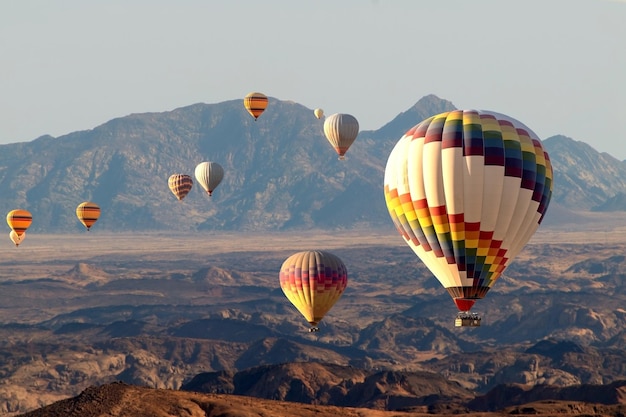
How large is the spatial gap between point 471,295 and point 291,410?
4294cm

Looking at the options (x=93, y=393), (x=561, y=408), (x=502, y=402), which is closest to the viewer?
(x=93, y=393)

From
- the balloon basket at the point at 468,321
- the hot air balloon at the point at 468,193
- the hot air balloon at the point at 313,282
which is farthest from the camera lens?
the hot air balloon at the point at 313,282

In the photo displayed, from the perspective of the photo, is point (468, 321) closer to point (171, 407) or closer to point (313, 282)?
point (171, 407)

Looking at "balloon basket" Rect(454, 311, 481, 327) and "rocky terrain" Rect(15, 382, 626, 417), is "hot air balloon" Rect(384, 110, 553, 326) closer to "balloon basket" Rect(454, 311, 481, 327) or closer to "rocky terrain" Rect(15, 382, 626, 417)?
"balloon basket" Rect(454, 311, 481, 327)

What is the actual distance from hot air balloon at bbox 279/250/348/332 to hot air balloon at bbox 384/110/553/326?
3959 centimetres

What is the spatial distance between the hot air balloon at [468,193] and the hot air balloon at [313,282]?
39.6 metres

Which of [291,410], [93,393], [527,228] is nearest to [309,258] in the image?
[291,410]

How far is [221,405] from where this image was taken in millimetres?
138250

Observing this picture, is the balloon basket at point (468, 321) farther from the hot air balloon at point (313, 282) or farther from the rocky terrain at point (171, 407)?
the hot air balloon at point (313, 282)

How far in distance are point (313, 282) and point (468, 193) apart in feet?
147

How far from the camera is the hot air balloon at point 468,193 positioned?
9819 cm

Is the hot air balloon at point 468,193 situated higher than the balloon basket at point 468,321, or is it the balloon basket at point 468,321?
the hot air balloon at point 468,193

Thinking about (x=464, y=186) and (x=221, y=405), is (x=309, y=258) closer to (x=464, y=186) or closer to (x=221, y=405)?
(x=221, y=405)

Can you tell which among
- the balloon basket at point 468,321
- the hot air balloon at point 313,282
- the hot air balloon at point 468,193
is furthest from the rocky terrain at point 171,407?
the balloon basket at point 468,321
